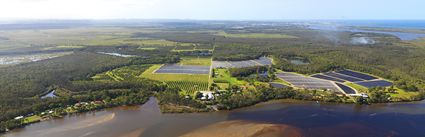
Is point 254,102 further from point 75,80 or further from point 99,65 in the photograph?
point 99,65

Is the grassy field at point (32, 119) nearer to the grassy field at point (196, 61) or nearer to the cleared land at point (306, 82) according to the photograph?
the cleared land at point (306, 82)

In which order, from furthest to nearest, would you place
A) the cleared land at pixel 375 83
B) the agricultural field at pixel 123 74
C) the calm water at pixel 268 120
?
the agricultural field at pixel 123 74 → the cleared land at pixel 375 83 → the calm water at pixel 268 120

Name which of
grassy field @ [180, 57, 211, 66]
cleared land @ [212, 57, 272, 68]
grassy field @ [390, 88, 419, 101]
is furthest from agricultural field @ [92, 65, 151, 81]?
grassy field @ [390, 88, 419, 101]

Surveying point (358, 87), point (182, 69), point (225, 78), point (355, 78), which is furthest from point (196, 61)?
point (358, 87)

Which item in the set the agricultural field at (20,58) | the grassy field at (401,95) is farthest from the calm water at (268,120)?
the agricultural field at (20,58)

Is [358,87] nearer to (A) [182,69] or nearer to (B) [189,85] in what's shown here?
(B) [189,85]

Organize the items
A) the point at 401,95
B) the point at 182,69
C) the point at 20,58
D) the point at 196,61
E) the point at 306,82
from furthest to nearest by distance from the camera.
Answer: the point at 20,58 → the point at 196,61 → the point at 182,69 → the point at 306,82 → the point at 401,95
